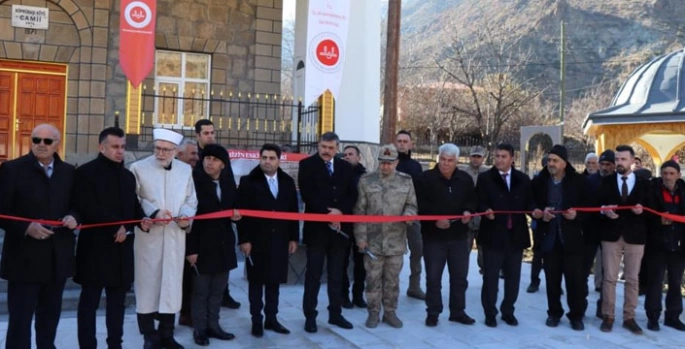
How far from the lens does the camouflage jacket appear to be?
6848 millimetres

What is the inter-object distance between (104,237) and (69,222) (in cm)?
36

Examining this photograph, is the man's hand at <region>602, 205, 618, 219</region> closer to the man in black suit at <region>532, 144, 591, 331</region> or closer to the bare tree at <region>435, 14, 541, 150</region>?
the man in black suit at <region>532, 144, 591, 331</region>

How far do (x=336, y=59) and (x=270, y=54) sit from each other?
12.6ft

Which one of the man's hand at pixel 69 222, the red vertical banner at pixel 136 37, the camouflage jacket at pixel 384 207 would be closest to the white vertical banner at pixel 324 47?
the red vertical banner at pixel 136 37

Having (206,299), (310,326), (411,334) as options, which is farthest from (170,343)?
(411,334)

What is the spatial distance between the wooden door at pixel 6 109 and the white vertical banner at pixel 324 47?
18.9 ft

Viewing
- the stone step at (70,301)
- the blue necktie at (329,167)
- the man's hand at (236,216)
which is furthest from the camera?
the stone step at (70,301)

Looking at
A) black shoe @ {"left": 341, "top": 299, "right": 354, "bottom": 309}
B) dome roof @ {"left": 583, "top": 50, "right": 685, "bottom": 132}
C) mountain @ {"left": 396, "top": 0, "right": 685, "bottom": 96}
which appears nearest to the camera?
black shoe @ {"left": 341, "top": 299, "right": 354, "bottom": 309}

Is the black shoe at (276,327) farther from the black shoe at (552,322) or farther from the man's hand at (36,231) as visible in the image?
the black shoe at (552,322)

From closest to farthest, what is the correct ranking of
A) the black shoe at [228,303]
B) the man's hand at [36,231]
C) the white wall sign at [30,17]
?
the man's hand at [36,231]
the black shoe at [228,303]
the white wall sign at [30,17]

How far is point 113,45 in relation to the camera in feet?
41.3

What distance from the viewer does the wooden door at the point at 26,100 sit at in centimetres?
1212

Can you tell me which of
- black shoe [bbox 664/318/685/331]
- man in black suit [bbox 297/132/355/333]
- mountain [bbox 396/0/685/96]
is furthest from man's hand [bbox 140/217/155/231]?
mountain [bbox 396/0/685/96]

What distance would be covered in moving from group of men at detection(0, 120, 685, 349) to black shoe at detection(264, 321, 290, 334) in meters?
0.01
